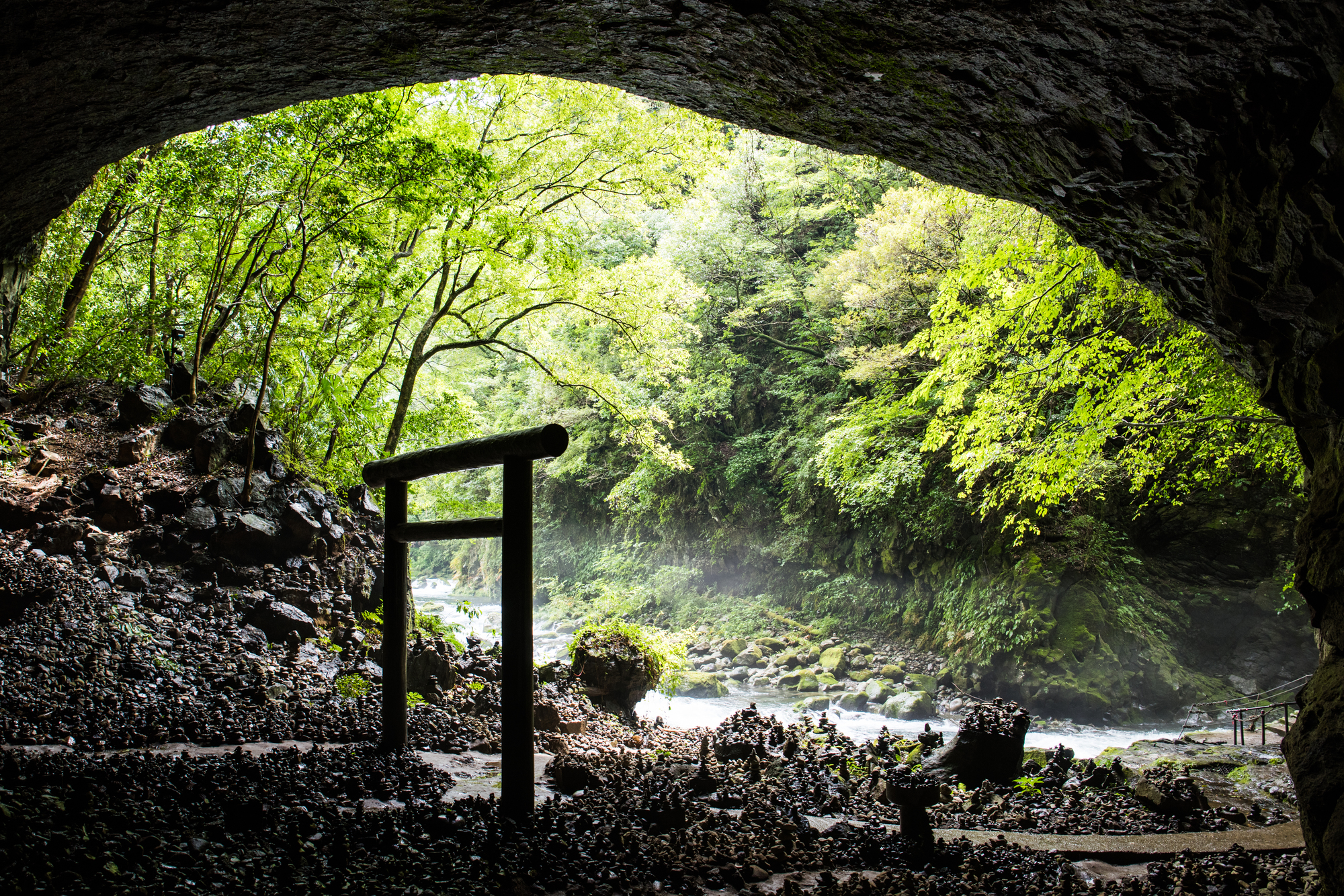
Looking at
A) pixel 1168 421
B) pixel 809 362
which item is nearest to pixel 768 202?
pixel 809 362

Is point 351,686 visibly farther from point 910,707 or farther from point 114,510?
point 910,707

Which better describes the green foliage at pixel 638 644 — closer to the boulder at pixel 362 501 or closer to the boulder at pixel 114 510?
the boulder at pixel 362 501

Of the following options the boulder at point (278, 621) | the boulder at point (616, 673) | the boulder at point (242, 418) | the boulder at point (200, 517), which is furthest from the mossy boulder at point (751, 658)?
the boulder at point (200, 517)

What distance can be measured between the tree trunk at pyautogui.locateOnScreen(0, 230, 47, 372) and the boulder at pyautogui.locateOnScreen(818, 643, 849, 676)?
1372 centimetres

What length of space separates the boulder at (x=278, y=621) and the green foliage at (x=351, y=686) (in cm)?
99

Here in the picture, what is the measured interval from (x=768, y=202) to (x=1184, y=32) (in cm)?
1858

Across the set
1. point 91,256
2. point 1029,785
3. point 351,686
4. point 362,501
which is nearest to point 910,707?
point 1029,785

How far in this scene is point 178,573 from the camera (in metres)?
7.18

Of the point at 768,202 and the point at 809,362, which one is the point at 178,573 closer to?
the point at 809,362

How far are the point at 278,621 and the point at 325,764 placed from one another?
3.50m

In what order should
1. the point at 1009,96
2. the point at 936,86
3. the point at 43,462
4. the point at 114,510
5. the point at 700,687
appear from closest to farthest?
the point at 1009,96
the point at 936,86
the point at 43,462
the point at 114,510
the point at 700,687

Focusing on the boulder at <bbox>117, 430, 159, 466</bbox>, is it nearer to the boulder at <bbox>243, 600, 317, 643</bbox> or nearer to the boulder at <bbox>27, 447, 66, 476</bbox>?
the boulder at <bbox>27, 447, 66, 476</bbox>

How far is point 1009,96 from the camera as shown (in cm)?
280

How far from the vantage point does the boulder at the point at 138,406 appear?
8094 millimetres
